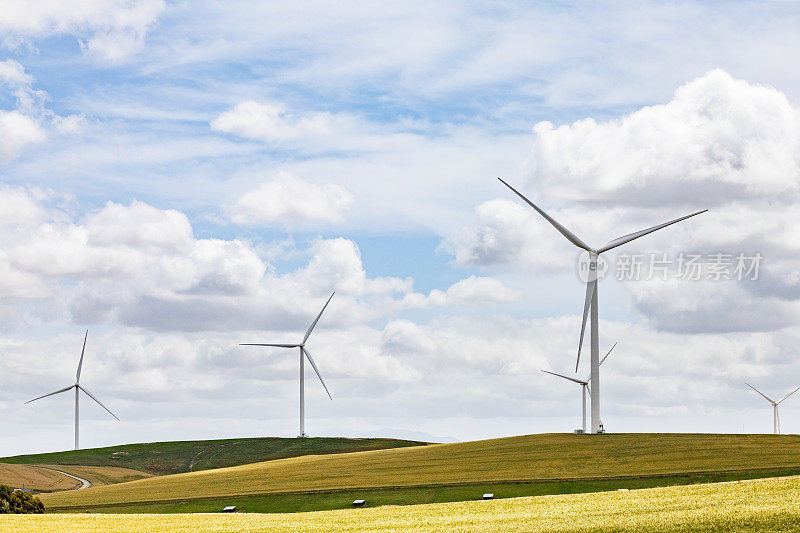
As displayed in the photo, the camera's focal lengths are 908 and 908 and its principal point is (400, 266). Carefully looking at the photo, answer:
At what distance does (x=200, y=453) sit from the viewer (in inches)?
5620

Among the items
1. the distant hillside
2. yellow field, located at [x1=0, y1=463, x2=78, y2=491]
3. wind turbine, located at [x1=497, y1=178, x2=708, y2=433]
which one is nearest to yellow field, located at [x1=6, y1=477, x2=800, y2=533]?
wind turbine, located at [x1=497, y1=178, x2=708, y2=433]

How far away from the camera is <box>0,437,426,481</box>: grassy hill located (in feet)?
434

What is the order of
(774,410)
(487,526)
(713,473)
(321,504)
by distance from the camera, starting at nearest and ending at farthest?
1. (487,526)
2. (321,504)
3. (713,473)
4. (774,410)

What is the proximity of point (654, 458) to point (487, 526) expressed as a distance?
38310 mm

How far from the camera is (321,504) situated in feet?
176

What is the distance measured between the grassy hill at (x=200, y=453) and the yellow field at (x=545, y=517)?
87.0 meters

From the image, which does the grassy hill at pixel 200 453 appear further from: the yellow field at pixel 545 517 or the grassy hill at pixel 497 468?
the yellow field at pixel 545 517

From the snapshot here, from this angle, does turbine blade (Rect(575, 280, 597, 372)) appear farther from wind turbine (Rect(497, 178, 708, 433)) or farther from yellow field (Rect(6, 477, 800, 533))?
yellow field (Rect(6, 477, 800, 533))

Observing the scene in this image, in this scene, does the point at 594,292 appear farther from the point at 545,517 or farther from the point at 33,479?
the point at 33,479

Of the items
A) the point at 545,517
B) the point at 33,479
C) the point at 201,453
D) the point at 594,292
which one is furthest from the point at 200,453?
the point at 545,517

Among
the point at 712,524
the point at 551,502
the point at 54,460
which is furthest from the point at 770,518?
the point at 54,460

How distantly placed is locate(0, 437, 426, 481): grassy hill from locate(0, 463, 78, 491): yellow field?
1991 cm

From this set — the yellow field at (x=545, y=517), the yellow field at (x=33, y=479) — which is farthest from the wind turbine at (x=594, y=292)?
the yellow field at (x=33, y=479)

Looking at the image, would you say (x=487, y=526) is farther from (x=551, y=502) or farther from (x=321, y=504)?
(x=321, y=504)
